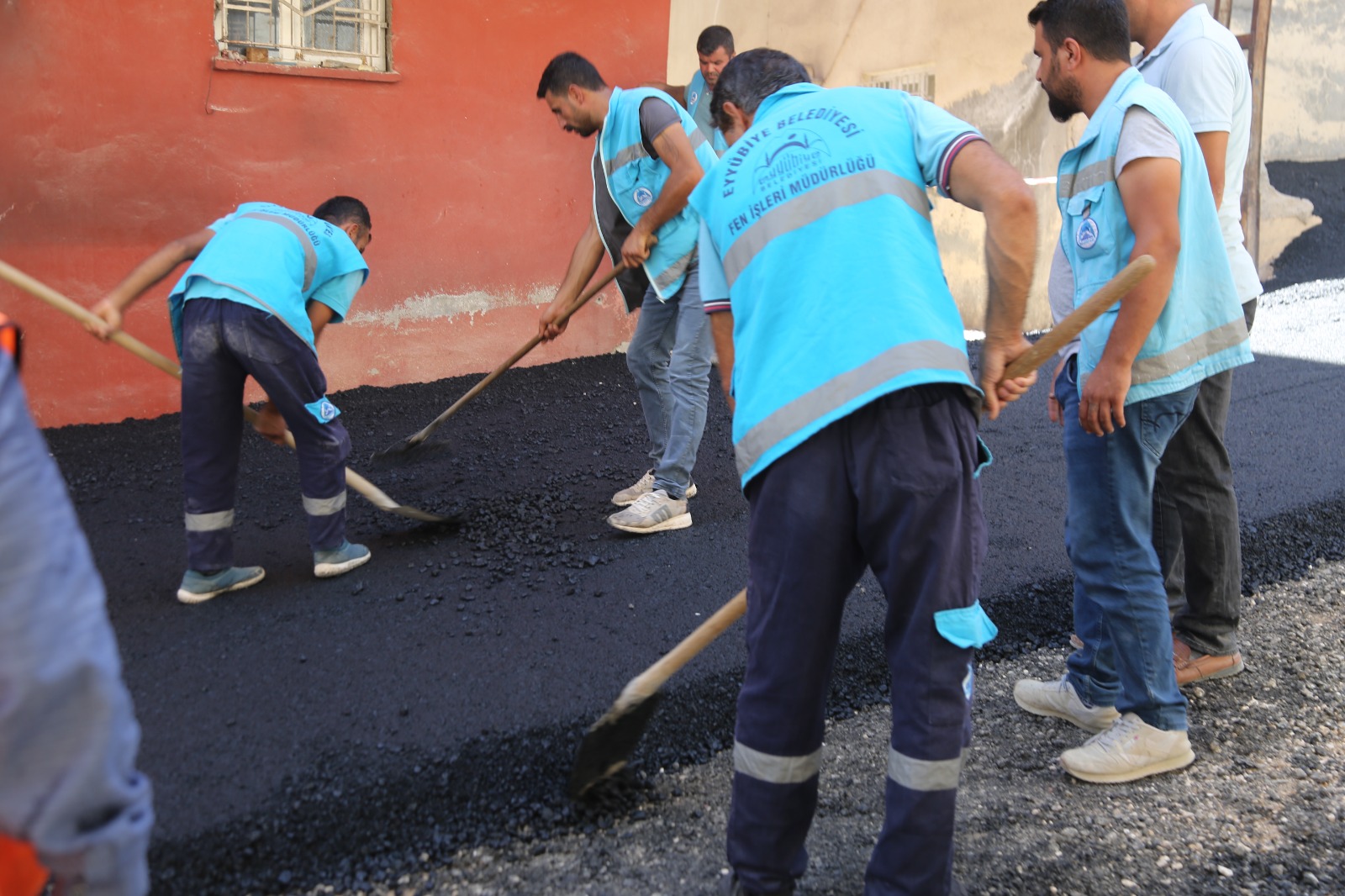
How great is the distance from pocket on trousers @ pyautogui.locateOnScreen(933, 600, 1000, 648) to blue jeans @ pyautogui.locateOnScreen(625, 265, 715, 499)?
7.47 ft

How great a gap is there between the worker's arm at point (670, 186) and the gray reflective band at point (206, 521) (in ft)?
5.75

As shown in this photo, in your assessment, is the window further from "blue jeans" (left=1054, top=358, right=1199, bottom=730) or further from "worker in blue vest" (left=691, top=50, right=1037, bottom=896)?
"blue jeans" (left=1054, top=358, right=1199, bottom=730)

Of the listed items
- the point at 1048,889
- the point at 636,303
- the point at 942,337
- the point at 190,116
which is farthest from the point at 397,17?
the point at 1048,889

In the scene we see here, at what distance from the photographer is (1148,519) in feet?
8.20

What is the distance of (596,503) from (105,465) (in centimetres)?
237

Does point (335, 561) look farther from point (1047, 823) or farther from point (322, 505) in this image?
point (1047, 823)

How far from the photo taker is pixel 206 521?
3367 mm

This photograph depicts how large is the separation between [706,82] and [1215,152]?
4.02 metres

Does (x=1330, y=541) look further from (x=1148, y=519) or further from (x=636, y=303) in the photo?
(x=636, y=303)

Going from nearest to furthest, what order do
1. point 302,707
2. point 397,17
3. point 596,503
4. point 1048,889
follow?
point 1048,889 < point 302,707 < point 596,503 < point 397,17

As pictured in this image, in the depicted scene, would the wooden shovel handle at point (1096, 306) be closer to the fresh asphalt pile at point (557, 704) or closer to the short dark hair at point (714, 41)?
the fresh asphalt pile at point (557, 704)

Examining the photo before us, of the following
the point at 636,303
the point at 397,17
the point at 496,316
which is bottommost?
the point at 496,316

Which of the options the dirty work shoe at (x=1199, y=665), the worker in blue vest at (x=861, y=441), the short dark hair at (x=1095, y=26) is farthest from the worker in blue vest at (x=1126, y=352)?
→ the worker in blue vest at (x=861, y=441)

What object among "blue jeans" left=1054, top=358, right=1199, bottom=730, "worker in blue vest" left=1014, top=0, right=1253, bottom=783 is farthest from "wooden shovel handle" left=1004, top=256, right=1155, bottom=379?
"blue jeans" left=1054, top=358, right=1199, bottom=730
